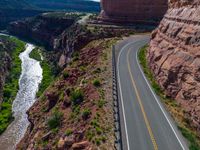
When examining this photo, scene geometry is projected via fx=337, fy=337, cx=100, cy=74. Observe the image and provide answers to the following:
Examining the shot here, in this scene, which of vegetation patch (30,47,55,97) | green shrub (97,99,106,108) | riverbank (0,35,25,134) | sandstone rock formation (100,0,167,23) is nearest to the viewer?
green shrub (97,99,106,108)

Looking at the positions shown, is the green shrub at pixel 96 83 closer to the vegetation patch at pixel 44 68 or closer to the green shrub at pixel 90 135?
the green shrub at pixel 90 135

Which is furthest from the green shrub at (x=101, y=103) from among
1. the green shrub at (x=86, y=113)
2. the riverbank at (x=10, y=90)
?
the riverbank at (x=10, y=90)

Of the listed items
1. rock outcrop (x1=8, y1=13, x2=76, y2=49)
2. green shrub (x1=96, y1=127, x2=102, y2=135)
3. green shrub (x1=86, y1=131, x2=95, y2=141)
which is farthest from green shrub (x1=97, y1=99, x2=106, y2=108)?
rock outcrop (x1=8, y1=13, x2=76, y2=49)

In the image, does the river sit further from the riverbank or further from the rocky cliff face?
the rocky cliff face

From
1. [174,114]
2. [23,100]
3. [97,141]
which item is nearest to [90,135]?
[97,141]

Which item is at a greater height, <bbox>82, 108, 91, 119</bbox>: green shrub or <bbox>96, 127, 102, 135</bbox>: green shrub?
<bbox>96, 127, 102, 135</bbox>: green shrub
